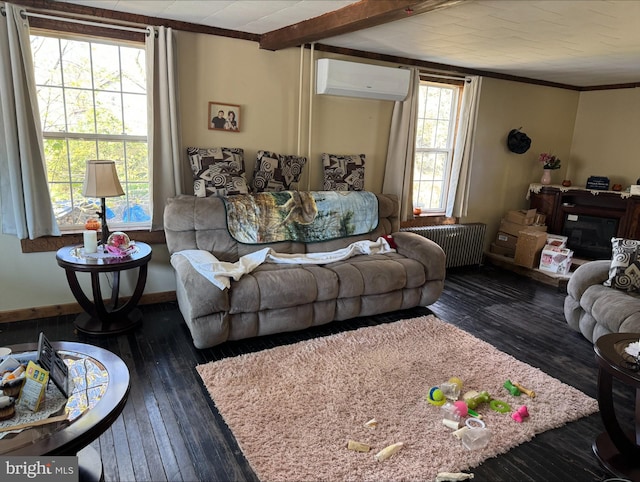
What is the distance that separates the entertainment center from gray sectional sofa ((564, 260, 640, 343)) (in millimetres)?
2013

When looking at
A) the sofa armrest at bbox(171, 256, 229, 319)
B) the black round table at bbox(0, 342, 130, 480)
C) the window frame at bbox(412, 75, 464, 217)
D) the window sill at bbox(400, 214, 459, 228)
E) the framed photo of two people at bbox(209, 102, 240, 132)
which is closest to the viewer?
the black round table at bbox(0, 342, 130, 480)

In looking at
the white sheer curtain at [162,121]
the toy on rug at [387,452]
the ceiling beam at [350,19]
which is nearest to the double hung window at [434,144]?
the ceiling beam at [350,19]

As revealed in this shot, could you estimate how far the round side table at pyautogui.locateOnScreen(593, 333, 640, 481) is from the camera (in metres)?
1.92

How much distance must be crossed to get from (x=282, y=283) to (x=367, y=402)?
102cm

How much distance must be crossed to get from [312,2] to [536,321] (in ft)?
10.3

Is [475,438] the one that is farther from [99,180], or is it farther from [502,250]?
[502,250]

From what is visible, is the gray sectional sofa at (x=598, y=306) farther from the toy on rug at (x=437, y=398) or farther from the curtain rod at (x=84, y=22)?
the curtain rod at (x=84, y=22)

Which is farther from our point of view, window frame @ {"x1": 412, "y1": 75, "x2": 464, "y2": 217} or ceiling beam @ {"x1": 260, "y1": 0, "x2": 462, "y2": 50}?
window frame @ {"x1": 412, "y1": 75, "x2": 464, "y2": 217}


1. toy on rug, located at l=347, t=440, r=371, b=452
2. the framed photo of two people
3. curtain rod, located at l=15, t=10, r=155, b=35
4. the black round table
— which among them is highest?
curtain rod, located at l=15, t=10, r=155, b=35

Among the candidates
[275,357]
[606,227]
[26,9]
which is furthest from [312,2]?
[606,227]

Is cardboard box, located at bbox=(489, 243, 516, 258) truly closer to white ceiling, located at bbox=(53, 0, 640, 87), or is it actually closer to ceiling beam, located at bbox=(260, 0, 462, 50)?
white ceiling, located at bbox=(53, 0, 640, 87)

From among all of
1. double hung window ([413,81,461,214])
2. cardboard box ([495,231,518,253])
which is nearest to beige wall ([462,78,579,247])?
cardboard box ([495,231,518,253])

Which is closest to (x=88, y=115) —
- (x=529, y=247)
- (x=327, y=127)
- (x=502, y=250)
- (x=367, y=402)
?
(x=327, y=127)

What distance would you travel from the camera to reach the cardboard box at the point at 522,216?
5.29 m
